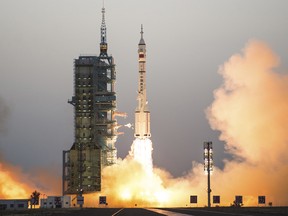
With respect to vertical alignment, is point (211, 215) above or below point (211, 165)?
below

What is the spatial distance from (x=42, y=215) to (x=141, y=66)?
259 feet

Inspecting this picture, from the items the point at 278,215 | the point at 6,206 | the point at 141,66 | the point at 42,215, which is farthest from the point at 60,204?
the point at 278,215

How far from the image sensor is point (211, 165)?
168500 millimetres

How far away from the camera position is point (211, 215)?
110938 mm

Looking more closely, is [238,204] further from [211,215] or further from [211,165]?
[211,215]

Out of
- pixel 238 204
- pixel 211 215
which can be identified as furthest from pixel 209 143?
pixel 211 215

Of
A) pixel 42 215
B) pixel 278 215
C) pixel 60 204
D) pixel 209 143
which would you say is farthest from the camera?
pixel 60 204

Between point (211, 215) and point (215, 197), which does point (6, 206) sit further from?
point (211, 215)

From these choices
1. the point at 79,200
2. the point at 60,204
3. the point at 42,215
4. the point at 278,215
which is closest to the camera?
the point at 278,215

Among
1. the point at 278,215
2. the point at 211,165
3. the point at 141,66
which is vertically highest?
the point at 141,66

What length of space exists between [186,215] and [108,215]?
11.0 meters

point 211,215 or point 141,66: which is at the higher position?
point 141,66

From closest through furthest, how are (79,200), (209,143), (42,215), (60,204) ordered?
(42,215) < (79,200) < (209,143) < (60,204)

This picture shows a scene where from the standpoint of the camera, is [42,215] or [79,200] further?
[79,200]
